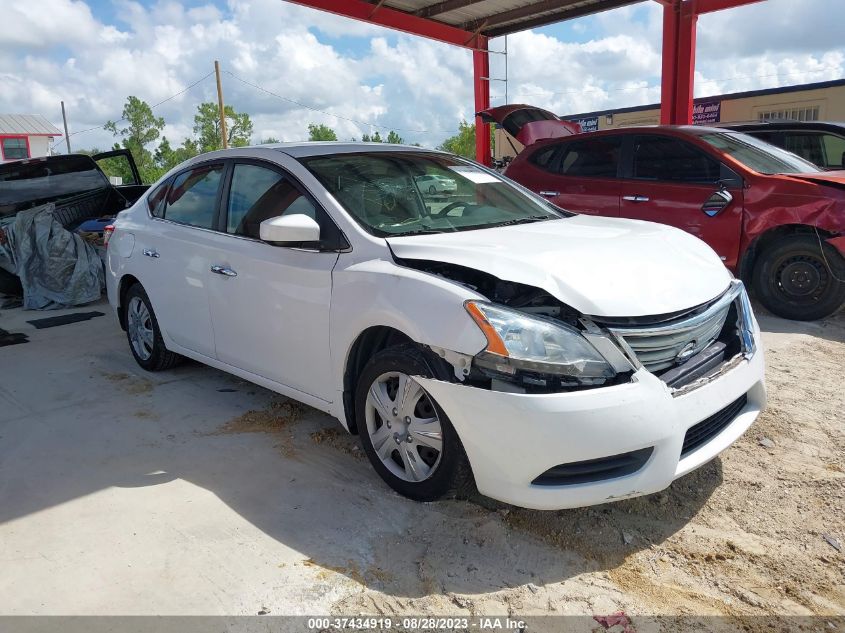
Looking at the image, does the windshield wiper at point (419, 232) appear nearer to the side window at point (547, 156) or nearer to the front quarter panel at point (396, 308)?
Result: the front quarter panel at point (396, 308)

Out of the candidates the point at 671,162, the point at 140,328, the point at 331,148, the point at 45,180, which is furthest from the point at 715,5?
the point at 140,328

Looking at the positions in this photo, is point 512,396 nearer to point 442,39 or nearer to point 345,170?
point 345,170

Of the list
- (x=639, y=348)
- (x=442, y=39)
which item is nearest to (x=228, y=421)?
(x=639, y=348)

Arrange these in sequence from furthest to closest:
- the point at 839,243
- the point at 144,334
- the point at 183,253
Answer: the point at 839,243
the point at 144,334
the point at 183,253

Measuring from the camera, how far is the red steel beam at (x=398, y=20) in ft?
39.9

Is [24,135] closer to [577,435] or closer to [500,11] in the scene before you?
[500,11]

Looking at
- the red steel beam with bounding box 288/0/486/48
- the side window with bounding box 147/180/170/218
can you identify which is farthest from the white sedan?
Result: the red steel beam with bounding box 288/0/486/48

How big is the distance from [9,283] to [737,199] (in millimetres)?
8259

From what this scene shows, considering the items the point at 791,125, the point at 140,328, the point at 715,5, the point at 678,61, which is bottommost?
the point at 140,328

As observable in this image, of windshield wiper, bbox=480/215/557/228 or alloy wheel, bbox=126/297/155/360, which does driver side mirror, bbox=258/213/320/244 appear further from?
alloy wheel, bbox=126/297/155/360

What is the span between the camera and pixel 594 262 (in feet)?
9.22

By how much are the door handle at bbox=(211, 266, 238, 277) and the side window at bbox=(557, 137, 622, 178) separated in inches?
173

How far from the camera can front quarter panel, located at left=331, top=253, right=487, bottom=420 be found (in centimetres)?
261

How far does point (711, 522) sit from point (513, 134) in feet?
22.4
